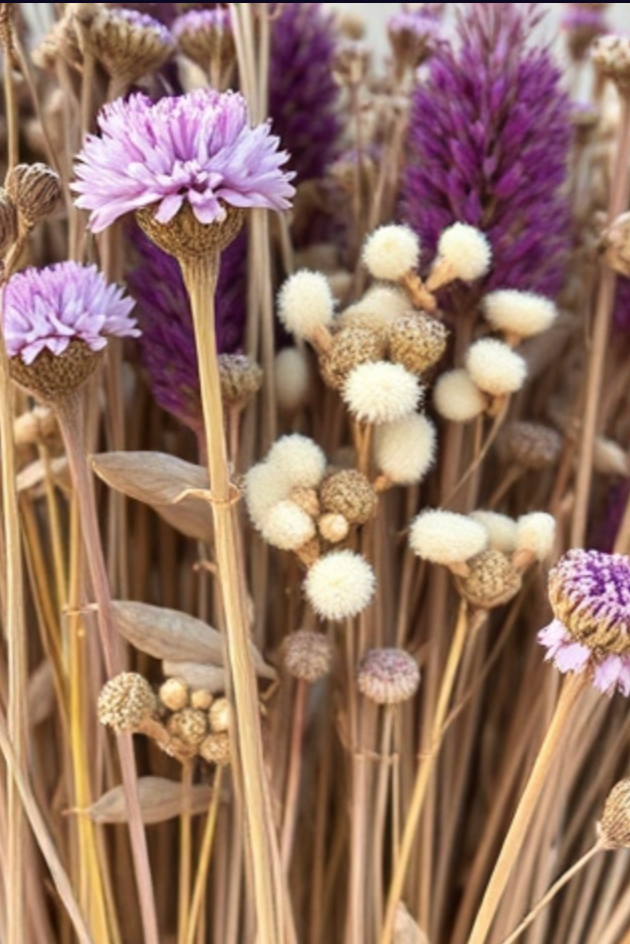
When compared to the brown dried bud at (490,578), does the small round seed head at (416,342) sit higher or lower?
higher

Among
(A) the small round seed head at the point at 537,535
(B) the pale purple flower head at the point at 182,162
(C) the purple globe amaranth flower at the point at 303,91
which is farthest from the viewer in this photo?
(C) the purple globe amaranth flower at the point at 303,91

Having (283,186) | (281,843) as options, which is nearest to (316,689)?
(281,843)

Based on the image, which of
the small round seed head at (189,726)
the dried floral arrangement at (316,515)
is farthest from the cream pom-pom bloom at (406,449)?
the small round seed head at (189,726)

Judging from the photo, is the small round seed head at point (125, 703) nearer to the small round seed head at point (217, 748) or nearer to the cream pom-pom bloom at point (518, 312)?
the small round seed head at point (217, 748)

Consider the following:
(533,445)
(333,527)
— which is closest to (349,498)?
(333,527)

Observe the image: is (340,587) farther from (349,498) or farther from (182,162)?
(182,162)

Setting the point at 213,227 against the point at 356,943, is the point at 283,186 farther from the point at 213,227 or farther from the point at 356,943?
the point at 356,943
